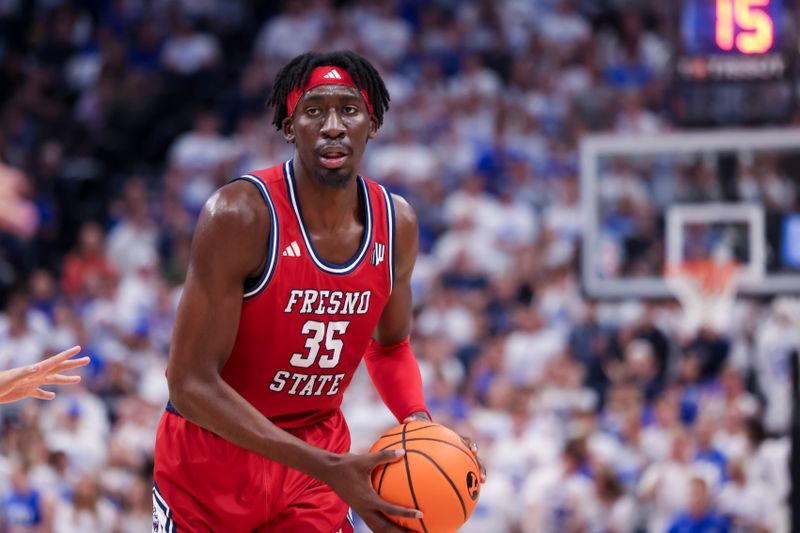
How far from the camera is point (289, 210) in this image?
3717 mm

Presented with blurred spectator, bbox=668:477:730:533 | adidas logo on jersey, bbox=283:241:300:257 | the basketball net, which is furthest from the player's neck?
blurred spectator, bbox=668:477:730:533

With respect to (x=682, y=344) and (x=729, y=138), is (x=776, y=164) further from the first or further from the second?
(x=682, y=344)

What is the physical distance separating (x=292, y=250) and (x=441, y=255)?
26.3 feet

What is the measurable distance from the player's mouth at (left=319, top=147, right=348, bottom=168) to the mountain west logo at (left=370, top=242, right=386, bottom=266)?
1.08 feet

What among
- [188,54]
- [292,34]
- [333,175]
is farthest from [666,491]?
[188,54]

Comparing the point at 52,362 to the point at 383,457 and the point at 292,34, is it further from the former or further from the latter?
the point at 292,34

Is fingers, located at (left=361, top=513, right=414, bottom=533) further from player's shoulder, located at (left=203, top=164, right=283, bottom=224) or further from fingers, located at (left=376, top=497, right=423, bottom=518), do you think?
player's shoulder, located at (left=203, top=164, right=283, bottom=224)

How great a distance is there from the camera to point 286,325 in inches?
145

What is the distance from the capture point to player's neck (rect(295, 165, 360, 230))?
377 centimetres

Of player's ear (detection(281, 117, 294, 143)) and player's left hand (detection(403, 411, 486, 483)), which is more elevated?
player's ear (detection(281, 117, 294, 143))

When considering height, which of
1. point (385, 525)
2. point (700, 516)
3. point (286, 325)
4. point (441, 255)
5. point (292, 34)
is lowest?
point (385, 525)

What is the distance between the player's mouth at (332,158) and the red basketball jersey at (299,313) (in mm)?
161

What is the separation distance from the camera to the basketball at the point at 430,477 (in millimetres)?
3502

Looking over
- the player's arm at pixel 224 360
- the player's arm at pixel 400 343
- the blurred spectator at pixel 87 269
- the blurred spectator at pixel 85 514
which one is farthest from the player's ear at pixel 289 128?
the blurred spectator at pixel 87 269
